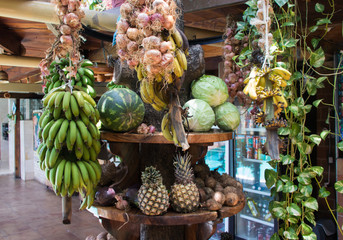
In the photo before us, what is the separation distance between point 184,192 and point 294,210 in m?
0.83

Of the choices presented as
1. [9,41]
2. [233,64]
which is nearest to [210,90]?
[233,64]

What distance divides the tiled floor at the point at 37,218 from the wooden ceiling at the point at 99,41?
2.99 metres

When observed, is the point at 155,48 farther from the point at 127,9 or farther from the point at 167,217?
the point at 167,217

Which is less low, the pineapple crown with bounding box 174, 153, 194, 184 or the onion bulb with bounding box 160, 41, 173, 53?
the onion bulb with bounding box 160, 41, 173, 53

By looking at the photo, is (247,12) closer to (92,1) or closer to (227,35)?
(227,35)

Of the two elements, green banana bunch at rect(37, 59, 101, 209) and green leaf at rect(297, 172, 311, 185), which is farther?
green leaf at rect(297, 172, 311, 185)

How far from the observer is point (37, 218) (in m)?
5.87

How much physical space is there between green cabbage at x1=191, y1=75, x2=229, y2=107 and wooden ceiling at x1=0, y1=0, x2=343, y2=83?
0.46 m

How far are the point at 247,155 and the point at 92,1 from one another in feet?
8.89

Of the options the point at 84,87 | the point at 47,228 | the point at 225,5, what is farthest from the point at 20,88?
the point at 225,5

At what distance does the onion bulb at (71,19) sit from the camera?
140 centimetres

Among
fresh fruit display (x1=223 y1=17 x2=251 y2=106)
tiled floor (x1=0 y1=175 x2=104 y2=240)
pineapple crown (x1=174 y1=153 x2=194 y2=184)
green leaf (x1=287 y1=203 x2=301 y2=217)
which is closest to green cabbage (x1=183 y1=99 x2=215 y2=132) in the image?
pineapple crown (x1=174 y1=153 x2=194 y2=184)

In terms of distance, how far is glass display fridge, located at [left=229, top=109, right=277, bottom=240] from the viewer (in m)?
3.92

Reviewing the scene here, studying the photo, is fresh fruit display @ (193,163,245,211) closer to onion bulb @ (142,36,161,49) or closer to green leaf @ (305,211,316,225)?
green leaf @ (305,211,316,225)
